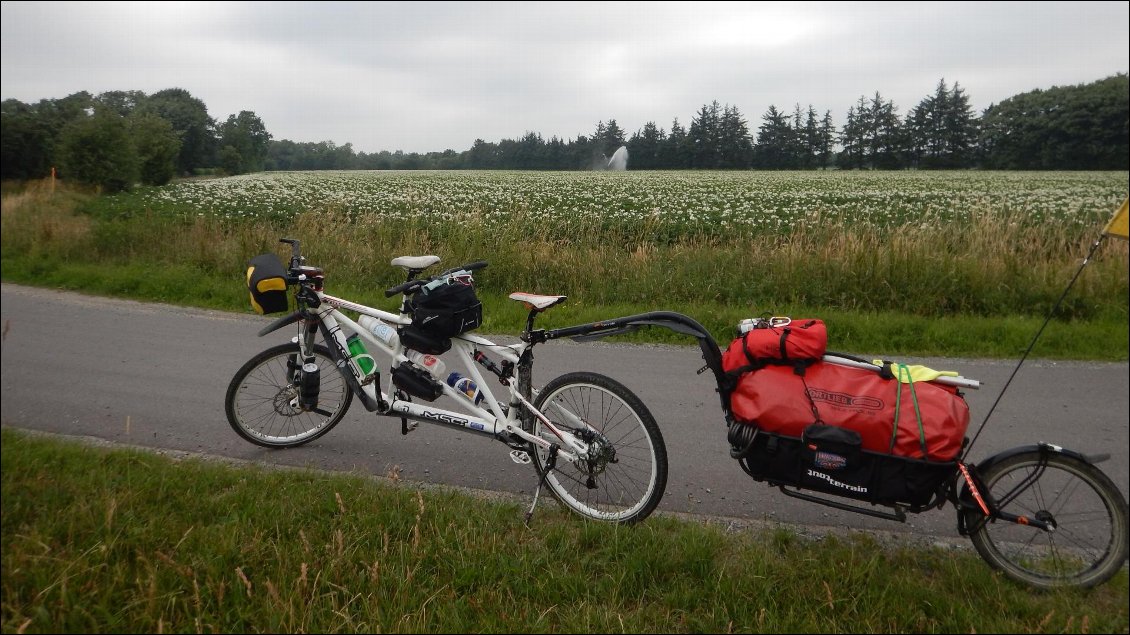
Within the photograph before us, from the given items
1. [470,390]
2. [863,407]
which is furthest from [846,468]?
[470,390]

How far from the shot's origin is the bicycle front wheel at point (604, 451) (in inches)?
130

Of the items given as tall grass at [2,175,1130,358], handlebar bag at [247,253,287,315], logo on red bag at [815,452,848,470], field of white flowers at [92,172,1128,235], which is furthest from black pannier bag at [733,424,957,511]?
handlebar bag at [247,253,287,315]

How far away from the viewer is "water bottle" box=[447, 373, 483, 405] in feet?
12.2

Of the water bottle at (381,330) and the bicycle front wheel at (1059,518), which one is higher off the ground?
the water bottle at (381,330)

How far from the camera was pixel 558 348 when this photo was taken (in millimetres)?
6484

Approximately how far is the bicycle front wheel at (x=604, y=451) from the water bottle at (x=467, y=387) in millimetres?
359

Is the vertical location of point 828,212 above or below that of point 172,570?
above

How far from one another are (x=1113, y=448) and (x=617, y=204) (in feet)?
14.6

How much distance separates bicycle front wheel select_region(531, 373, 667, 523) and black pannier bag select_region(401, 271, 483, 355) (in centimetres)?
57

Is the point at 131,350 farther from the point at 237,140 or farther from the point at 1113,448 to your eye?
the point at 1113,448

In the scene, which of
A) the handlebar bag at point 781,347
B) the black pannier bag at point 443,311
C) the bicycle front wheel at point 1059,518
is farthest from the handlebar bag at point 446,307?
the bicycle front wheel at point 1059,518

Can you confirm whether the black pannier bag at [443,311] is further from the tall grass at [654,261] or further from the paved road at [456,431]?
the tall grass at [654,261]

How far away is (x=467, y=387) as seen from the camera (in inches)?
148

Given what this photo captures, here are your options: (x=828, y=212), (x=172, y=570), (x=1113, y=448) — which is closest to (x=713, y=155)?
(x=1113, y=448)
